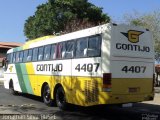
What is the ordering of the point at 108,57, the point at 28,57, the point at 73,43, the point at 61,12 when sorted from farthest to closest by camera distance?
the point at 61,12 < the point at 28,57 < the point at 73,43 < the point at 108,57

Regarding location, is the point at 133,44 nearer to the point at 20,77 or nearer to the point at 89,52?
the point at 89,52

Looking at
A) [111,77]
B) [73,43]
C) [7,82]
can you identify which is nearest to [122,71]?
[111,77]

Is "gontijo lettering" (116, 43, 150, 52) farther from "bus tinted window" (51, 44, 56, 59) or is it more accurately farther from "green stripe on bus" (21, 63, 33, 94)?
"green stripe on bus" (21, 63, 33, 94)

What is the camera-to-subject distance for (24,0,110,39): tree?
141 ft

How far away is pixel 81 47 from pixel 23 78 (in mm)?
7400

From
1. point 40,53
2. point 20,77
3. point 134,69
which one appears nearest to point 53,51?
point 40,53

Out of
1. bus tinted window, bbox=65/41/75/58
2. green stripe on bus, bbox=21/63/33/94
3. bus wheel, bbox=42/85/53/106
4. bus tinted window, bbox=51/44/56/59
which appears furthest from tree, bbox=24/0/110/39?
bus tinted window, bbox=65/41/75/58

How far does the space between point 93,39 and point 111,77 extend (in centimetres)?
162

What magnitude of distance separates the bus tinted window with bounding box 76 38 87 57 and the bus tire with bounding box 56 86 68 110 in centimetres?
212

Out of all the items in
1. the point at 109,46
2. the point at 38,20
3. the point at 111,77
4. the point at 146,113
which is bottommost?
the point at 146,113

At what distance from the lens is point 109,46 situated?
543 inches

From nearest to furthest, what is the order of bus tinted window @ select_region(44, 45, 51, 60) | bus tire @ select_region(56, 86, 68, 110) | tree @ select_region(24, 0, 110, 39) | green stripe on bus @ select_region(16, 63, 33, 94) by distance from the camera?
bus tire @ select_region(56, 86, 68, 110)
bus tinted window @ select_region(44, 45, 51, 60)
green stripe on bus @ select_region(16, 63, 33, 94)
tree @ select_region(24, 0, 110, 39)

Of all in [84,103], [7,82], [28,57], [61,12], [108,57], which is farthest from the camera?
[61,12]

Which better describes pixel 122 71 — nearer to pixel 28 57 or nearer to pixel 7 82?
pixel 28 57
